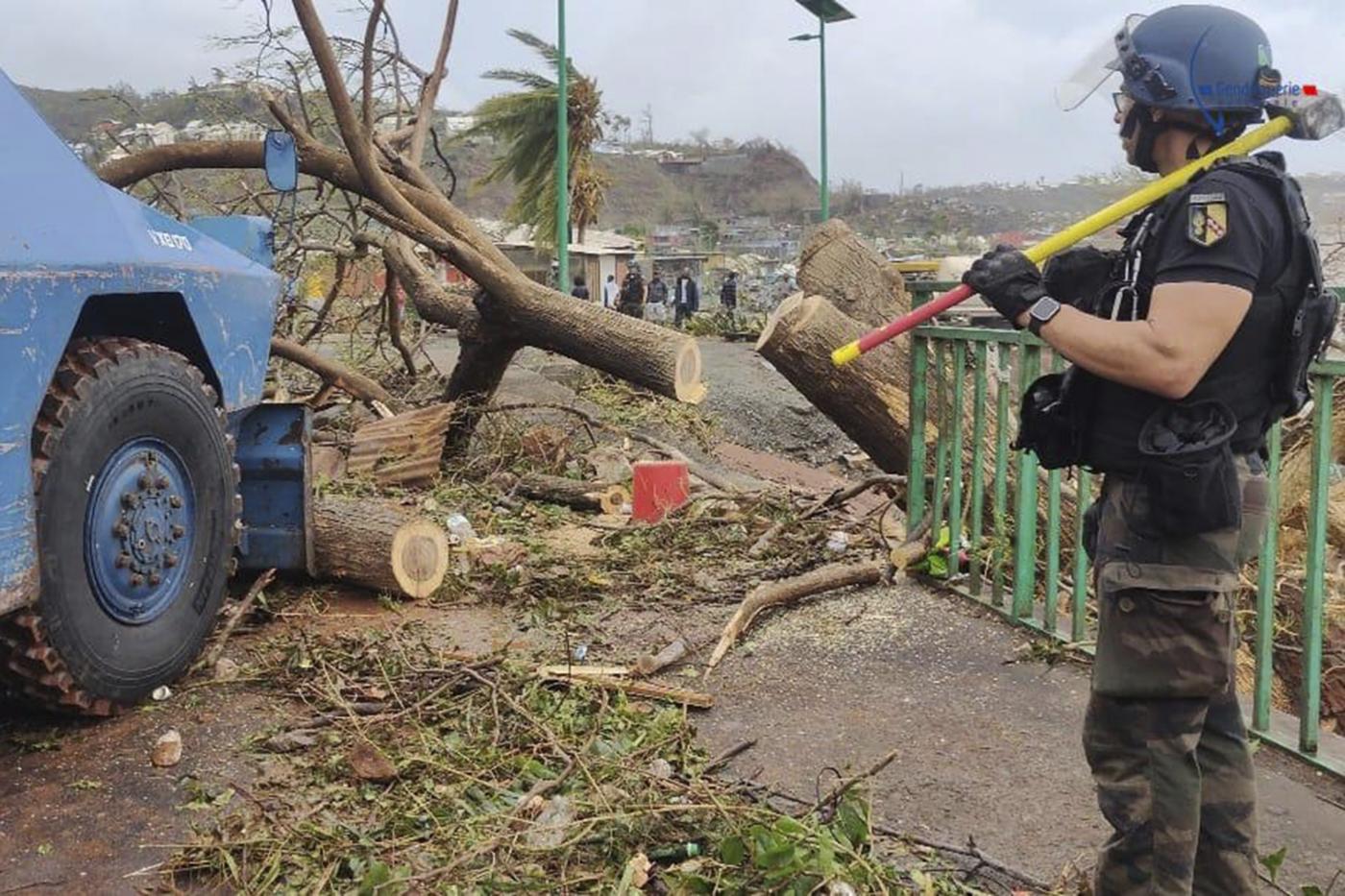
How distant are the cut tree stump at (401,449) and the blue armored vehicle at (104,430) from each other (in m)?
3.30

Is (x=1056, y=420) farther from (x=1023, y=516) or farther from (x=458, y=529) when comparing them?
(x=458, y=529)

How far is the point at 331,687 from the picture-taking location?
3.98 m

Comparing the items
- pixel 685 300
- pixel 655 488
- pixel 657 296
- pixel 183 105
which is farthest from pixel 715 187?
pixel 655 488

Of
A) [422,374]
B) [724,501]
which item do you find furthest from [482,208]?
[724,501]

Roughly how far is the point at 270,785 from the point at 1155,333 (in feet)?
8.42

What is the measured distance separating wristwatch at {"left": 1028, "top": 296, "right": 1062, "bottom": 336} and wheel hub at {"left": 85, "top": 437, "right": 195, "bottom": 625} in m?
2.62

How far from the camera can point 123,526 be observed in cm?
359

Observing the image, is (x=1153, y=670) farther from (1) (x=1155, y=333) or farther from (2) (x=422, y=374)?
(2) (x=422, y=374)

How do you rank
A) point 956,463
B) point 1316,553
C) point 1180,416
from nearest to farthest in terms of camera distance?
1. point 1180,416
2. point 1316,553
3. point 956,463

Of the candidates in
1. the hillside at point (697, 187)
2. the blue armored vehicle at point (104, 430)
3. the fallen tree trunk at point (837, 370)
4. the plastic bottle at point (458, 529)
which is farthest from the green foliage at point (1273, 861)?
the hillside at point (697, 187)

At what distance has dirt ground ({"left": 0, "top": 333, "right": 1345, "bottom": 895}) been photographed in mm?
3004

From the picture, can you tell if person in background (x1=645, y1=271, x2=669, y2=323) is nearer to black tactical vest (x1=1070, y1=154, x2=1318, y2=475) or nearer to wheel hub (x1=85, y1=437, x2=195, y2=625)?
wheel hub (x1=85, y1=437, x2=195, y2=625)

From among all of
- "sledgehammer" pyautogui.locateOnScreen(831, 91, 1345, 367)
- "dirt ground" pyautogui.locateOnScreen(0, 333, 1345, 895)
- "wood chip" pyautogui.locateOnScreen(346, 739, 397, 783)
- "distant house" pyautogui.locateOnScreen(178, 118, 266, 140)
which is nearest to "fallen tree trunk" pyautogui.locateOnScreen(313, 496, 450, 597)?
"dirt ground" pyautogui.locateOnScreen(0, 333, 1345, 895)

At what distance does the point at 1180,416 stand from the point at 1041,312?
1.09ft
